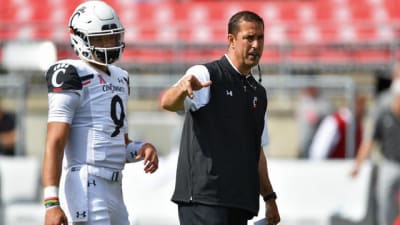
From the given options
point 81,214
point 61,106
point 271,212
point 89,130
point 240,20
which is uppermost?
point 240,20

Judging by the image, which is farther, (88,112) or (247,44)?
(247,44)

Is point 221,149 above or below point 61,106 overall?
below

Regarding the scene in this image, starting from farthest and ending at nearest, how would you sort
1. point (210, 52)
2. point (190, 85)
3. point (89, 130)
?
point (210, 52) < point (89, 130) < point (190, 85)

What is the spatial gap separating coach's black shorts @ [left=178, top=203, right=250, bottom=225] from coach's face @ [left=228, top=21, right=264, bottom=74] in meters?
0.79

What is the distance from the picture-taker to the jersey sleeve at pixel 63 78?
18.7 feet

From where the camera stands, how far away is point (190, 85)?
17.8 feet

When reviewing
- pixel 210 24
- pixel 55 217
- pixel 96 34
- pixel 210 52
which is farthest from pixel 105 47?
pixel 210 24

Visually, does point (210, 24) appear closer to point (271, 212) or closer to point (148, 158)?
point (271, 212)

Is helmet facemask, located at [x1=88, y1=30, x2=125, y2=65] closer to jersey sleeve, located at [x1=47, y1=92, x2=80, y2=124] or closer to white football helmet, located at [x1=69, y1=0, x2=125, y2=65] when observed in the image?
white football helmet, located at [x1=69, y1=0, x2=125, y2=65]

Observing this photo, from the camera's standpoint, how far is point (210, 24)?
719 inches

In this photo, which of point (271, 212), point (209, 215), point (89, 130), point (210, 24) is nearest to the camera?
point (89, 130)

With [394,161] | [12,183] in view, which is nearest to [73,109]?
[394,161]

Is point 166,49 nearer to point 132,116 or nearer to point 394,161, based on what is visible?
point 132,116

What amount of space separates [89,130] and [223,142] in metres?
0.72
